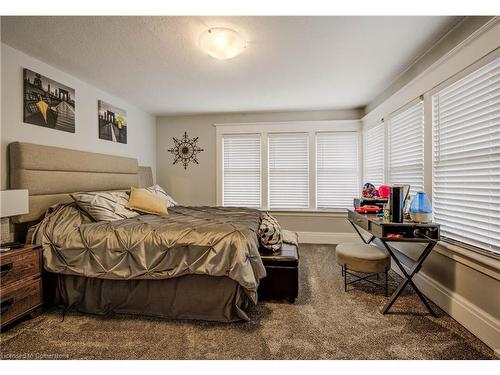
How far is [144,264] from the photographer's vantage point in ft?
6.56

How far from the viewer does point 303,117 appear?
457cm

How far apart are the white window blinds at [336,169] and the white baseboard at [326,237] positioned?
52cm

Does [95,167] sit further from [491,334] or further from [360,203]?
[491,334]

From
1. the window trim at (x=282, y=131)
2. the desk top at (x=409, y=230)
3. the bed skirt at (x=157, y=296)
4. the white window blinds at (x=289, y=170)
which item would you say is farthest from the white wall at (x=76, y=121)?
the desk top at (x=409, y=230)

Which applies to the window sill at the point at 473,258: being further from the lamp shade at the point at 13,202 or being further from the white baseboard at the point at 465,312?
the lamp shade at the point at 13,202

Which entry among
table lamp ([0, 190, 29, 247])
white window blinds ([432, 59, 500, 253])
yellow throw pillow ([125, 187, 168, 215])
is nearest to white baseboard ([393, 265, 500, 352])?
white window blinds ([432, 59, 500, 253])

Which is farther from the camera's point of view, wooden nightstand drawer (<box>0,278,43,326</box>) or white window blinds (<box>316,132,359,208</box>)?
white window blinds (<box>316,132,359,208</box>)

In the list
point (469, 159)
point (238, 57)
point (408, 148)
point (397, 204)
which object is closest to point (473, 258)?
point (397, 204)

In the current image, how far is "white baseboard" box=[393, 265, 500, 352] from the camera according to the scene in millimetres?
1649

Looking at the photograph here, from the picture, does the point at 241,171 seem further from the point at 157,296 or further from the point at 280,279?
the point at 157,296

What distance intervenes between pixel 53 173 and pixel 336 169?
4172mm

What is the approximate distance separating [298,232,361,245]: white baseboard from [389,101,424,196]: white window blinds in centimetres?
150

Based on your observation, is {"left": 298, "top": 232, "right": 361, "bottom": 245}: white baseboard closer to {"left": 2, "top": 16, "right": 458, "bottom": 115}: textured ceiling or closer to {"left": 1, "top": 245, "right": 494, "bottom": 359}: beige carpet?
{"left": 1, "top": 245, "right": 494, "bottom": 359}: beige carpet

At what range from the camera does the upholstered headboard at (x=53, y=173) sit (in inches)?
88.5
